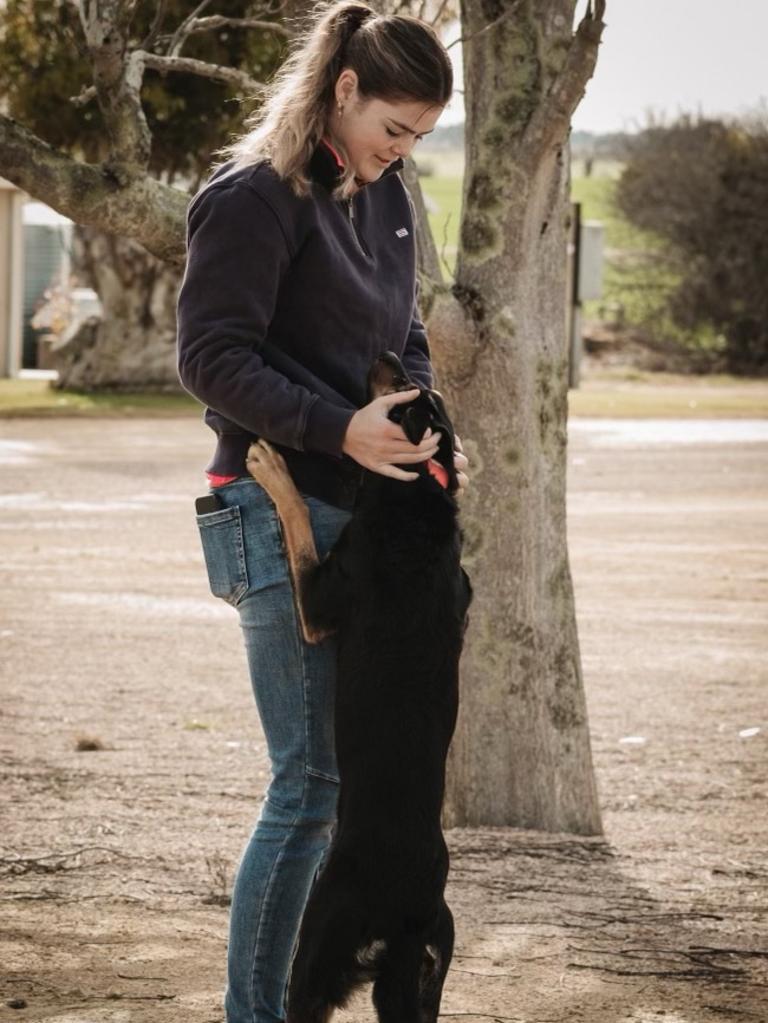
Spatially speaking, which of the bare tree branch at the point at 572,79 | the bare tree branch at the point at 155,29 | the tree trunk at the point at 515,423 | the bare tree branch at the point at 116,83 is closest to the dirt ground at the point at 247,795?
the tree trunk at the point at 515,423

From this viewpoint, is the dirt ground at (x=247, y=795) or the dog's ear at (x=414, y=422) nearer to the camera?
the dog's ear at (x=414, y=422)

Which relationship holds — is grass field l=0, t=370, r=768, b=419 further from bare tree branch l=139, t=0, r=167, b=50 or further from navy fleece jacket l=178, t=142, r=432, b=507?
navy fleece jacket l=178, t=142, r=432, b=507

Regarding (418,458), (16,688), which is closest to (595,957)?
(418,458)

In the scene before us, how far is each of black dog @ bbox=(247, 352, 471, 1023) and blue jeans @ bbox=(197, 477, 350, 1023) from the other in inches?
2.0

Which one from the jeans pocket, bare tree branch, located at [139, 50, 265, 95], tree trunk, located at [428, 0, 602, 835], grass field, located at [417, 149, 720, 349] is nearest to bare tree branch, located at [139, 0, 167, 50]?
bare tree branch, located at [139, 50, 265, 95]

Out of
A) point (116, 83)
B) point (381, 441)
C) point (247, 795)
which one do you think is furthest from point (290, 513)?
point (247, 795)

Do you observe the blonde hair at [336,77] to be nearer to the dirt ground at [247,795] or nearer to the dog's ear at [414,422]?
the dog's ear at [414,422]

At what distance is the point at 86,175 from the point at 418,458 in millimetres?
2547

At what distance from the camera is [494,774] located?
249 inches

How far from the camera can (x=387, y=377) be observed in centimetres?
342

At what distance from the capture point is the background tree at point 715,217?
42000mm

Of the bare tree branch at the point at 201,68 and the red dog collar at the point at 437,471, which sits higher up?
the bare tree branch at the point at 201,68

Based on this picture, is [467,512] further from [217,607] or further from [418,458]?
[217,607]

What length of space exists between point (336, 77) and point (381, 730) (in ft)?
4.38
